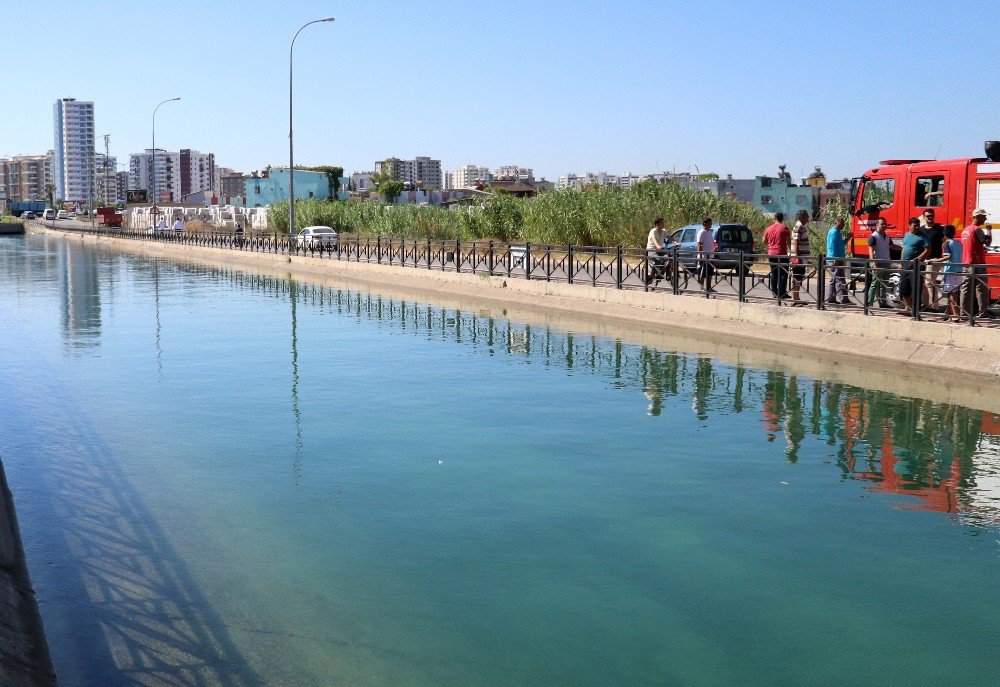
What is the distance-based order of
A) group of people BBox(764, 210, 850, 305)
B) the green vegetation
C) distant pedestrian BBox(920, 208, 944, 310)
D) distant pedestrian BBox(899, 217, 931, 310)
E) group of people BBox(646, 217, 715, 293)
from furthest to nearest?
the green vegetation < group of people BBox(646, 217, 715, 293) < group of people BBox(764, 210, 850, 305) < distant pedestrian BBox(899, 217, 931, 310) < distant pedestrian BBox(920, 208, 944, 310)

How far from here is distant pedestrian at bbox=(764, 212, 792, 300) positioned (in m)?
20.5

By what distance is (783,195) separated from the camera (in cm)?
8388

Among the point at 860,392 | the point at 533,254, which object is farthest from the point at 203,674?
the point at 533,254

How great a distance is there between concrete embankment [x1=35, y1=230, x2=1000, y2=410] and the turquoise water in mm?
1423

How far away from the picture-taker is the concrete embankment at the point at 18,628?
5469 millimetres

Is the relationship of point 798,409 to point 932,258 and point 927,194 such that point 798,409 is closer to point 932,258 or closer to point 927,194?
point 932,258

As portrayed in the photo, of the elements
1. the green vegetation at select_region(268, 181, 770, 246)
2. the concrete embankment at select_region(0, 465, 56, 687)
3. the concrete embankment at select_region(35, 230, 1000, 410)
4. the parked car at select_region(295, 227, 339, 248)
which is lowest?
the concrete embankment at select_region(0, 465, 56, 687)

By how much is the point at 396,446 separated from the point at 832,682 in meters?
6.83

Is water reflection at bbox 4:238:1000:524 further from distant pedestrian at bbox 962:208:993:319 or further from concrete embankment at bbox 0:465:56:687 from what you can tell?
concrete embankment at bbox 0:465:56:687

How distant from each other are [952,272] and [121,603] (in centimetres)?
1407

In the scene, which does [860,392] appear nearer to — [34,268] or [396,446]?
[396,446]

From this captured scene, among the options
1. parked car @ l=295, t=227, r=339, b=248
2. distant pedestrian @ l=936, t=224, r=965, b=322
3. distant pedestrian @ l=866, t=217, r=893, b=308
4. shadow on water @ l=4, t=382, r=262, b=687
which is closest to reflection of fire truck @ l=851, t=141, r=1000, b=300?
distant pedestrian @ l=936, t=224, r=965, b=322

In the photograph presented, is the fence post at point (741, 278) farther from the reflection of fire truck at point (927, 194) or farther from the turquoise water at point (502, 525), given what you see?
the turquoise water at point (502, 525)

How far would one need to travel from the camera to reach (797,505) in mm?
9562
